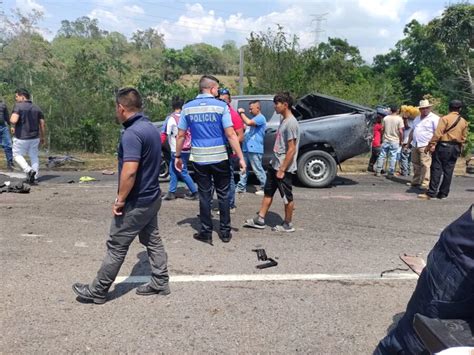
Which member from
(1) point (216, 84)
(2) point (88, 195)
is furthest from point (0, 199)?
(1) point (216, 84)

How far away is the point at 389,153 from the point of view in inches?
442

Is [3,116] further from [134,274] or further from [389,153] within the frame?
[389,153]

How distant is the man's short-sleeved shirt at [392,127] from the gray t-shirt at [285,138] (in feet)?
18.5

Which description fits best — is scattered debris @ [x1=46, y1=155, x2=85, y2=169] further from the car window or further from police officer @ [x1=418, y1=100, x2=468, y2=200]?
police officer @ [x1=418, y1=100, x2=468, y2=200]

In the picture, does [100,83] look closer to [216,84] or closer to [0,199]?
[0,199]

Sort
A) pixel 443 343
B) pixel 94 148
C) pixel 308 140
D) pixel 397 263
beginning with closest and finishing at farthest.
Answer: pixel 443 343
pixel 397 263
pixel 308 140
pixel 94 148

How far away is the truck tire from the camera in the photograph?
9.51m

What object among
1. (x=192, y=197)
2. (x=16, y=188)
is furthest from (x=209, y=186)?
(x=16, y=188)

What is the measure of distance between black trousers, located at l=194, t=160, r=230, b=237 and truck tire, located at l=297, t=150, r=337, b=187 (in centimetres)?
403

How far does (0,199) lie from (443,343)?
756cm

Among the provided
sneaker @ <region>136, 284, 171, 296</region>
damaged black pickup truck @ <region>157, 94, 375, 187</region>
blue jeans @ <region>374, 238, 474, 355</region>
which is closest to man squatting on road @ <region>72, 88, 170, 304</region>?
sneaker @ <region>136, 284, 171, 296</region>

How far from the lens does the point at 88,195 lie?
844 cm

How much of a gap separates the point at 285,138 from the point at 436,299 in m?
4.08

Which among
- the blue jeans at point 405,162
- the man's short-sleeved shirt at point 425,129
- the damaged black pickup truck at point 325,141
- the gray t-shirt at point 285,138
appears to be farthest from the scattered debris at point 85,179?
the blue jeans at point 405,162
